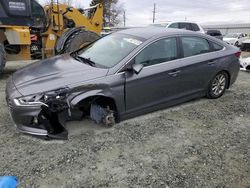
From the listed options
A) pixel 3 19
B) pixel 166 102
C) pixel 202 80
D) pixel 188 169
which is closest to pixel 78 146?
pixel 188 169

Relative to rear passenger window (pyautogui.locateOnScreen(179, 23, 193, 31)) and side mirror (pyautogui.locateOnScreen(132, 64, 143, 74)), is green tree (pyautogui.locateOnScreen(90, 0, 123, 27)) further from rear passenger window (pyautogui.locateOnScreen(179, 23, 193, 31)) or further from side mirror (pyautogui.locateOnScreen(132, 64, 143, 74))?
side mirror (pyautogui.locateOnScreen(132, 64, 143, 74))

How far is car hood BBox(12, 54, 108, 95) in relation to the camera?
11.7ft

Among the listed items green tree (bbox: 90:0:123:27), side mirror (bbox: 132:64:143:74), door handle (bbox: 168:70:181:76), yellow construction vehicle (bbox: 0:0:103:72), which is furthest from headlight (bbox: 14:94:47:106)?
green tree (bbox: 90:0:123:27)

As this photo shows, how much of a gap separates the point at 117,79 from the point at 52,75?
969mm

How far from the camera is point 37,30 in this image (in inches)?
320

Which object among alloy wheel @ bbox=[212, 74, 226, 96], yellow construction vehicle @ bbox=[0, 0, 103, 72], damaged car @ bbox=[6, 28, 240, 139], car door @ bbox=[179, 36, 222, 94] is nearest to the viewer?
damaged car @ bbox=[6, 28, 240, 139]

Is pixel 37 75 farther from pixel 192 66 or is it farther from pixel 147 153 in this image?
pixel 192 66

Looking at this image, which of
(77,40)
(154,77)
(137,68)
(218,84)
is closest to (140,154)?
(137,68)

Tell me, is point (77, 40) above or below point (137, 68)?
above

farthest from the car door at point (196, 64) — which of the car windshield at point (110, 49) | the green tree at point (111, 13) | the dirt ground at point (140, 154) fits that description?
the green tree at point (111, 13)

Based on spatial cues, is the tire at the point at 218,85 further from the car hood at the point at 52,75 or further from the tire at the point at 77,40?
the tire at the point at 77,40

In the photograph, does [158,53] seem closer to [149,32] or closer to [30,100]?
[149,32]

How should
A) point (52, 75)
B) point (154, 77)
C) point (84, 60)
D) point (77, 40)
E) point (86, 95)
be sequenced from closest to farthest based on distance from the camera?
point (86, 95), point (52, 75), point (154, 77), point (84, 60), point (77, 40)

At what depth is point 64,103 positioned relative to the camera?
3.50 meters
